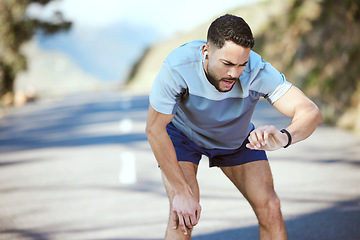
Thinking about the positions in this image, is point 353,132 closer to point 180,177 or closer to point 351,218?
point 351,218

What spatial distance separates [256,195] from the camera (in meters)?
3.88

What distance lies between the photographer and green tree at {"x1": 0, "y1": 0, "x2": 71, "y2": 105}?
25766 millimetres

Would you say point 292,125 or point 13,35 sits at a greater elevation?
point 292,125

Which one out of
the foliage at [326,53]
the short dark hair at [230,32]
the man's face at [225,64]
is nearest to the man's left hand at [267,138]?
the man's face at [225,64]

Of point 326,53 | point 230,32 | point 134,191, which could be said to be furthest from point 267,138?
point 326,53

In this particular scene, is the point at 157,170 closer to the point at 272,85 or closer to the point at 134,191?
the point at 134,191

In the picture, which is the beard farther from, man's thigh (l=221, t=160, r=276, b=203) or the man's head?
man's thigh (l=221, t=160, r=276, b=203)

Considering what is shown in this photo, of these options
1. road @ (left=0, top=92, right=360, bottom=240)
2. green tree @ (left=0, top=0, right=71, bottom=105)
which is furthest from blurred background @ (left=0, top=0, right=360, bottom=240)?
green tree @ (left=0, top=0, right=71, bottom=105)

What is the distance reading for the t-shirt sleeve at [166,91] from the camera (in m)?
3.41

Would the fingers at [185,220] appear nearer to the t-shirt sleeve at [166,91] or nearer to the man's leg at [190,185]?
the man's leg at [190,185]

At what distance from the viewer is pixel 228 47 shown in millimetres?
3225

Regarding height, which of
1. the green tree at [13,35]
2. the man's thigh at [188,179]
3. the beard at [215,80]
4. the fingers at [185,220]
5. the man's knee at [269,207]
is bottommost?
the green tree at [13,35]

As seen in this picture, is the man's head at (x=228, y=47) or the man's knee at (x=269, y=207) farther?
the man's knee at (x=269, y=207)

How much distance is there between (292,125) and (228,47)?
2.00ft
